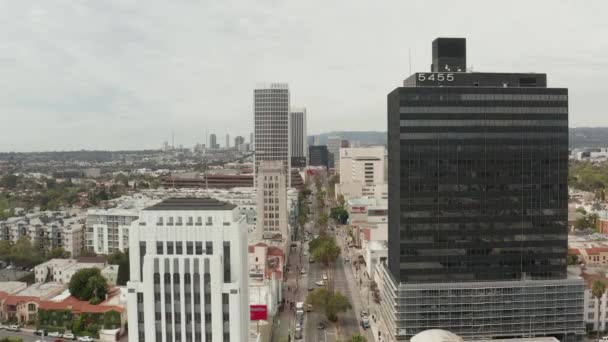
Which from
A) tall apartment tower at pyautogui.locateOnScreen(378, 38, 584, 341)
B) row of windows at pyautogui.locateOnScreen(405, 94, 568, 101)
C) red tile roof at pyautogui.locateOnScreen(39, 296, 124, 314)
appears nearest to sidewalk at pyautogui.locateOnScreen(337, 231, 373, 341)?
tall apartment tower at pyautogui.locateOnScreen(378, 38, 584, 341)

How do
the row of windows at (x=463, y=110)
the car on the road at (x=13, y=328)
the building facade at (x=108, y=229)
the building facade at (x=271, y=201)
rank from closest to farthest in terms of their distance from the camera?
1. the row of windows at (x=463, y=110)
2. the car on the road at (x=13, y=328)
3. the building facade at (x=108, y=229)
4. the building facade at (x=271, y=201)

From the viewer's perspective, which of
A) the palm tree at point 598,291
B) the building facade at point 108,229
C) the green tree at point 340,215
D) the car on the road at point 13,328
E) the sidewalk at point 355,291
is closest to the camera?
the palm tree at point 598,291

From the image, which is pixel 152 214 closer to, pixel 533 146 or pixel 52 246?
pixel 533 146

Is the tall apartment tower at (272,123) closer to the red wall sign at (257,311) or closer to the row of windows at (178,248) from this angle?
the red wall sign at (257,311)

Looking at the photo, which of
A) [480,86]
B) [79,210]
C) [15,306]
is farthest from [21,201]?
[480,86]

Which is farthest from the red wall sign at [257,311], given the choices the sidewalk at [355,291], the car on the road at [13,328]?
the car on the road at [13,328]

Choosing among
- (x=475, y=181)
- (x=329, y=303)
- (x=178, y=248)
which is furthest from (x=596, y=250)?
(x=178, y=248)
